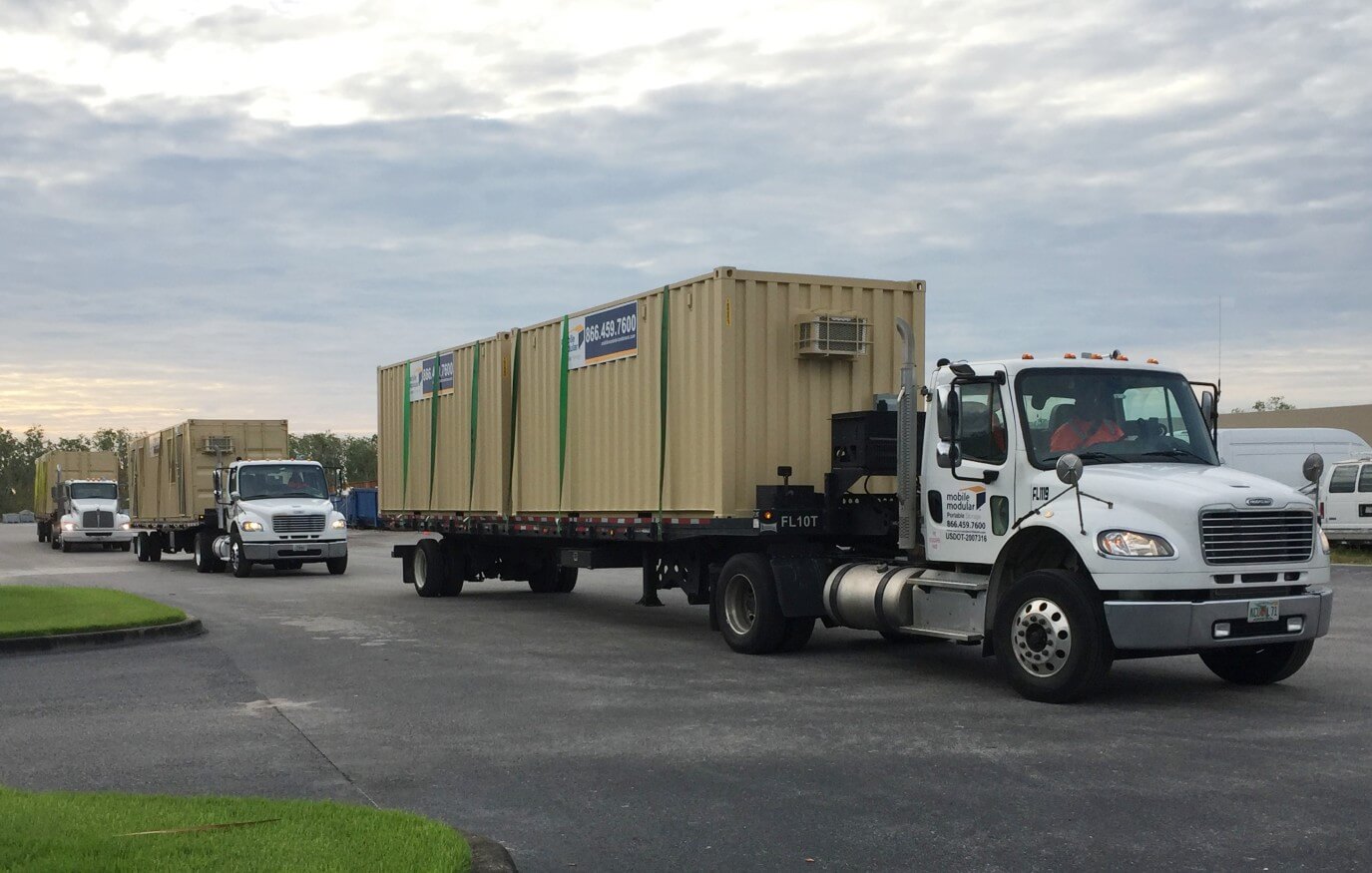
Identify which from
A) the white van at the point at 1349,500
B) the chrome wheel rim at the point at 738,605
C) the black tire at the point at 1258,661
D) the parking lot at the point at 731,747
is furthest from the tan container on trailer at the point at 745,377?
the white van at the point at 1349,500

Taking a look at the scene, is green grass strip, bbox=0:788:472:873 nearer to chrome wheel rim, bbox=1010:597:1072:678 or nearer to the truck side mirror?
chrome wheel rim, bbox=1010:597:1072:678

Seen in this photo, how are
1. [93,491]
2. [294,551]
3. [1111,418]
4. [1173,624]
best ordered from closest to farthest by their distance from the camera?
[1173,624]
[1111,418]
[294,551]
[93,491]

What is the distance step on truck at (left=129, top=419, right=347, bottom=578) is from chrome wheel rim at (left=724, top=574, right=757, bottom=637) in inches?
642

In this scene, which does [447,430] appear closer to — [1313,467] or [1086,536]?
[1086,536]

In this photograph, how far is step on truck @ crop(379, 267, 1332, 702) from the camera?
9.72 m

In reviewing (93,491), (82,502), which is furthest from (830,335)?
(93,491)

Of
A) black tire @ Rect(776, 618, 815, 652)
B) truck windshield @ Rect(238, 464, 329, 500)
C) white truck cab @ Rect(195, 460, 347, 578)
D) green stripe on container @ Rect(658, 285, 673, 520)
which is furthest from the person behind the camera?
truck windshield @ Rect(238, 464, 329, 500)

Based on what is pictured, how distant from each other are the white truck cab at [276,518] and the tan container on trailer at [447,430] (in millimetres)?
4269

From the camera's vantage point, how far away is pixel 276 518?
27.8m

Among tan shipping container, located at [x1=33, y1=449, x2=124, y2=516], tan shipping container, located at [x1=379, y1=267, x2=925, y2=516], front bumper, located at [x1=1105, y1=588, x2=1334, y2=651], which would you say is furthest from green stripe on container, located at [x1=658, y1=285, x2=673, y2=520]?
tan shipping container, located at [x1=33, y1=449, x2=124, y2=516]

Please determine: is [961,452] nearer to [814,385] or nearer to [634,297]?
[814,385]

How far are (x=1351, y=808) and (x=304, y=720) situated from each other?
6596mm

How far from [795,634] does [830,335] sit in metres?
2.96

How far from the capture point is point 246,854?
551cm
